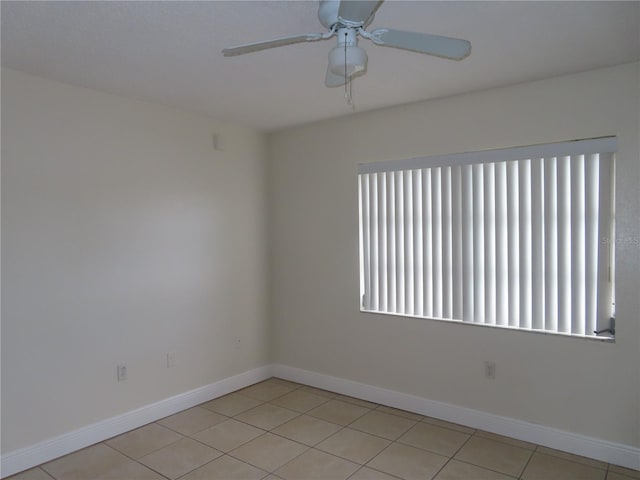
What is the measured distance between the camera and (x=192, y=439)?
320cm

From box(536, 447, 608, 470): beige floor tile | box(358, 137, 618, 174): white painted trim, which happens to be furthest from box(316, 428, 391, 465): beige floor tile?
box(358, 137, 618, 174): white painted trim

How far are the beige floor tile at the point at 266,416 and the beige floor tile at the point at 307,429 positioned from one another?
72 millimetres

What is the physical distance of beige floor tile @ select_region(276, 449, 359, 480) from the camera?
2.71 m

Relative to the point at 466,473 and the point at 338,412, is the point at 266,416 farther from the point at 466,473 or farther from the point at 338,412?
the point at 466,473

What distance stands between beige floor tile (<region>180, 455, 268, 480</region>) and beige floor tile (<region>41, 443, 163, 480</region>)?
9.0 inches

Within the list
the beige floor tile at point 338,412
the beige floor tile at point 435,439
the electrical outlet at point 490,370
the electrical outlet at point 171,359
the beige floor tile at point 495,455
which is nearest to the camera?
the beige floor tile at point 495,455

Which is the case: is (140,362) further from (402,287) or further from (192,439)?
(402,287)

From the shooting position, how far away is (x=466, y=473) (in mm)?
2703

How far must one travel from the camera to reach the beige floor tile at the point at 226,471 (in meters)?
2.70

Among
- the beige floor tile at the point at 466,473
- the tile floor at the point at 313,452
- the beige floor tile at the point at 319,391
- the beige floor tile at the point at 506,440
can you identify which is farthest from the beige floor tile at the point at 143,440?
the beige floor tile at the point at 506,440

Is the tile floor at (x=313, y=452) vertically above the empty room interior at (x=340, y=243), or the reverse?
the empty room interior at (x=340, y=243)

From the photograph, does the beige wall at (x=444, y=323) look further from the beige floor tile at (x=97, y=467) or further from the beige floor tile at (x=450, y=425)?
the beige floor tile at (x=97, y=467)

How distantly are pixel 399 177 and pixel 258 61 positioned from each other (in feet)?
5.16

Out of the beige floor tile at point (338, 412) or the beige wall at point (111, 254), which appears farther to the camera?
the beige floor tile at point (338, 412)
